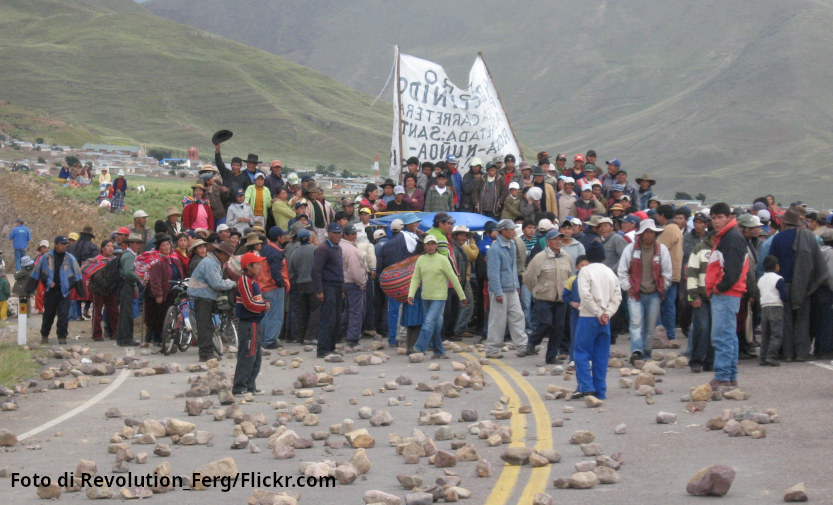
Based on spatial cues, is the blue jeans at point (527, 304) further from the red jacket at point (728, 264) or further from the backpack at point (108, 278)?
the backpack at point (108, 278)

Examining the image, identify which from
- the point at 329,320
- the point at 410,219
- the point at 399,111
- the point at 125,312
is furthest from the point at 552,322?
the point at 399,111

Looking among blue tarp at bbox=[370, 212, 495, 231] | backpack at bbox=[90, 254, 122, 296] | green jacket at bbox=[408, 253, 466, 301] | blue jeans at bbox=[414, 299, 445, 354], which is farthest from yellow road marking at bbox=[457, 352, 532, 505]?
backpack at bbox=[90, 254, 122, 296]

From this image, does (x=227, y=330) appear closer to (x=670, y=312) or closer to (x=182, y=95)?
(x=670, y=312)

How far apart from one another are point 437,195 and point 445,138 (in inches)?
129

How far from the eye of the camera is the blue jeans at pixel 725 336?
1257 centimetres

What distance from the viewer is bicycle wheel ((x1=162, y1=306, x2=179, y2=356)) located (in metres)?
17.6

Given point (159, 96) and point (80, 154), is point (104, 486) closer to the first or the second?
point (80, 154)

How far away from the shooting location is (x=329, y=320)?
17.1 metres

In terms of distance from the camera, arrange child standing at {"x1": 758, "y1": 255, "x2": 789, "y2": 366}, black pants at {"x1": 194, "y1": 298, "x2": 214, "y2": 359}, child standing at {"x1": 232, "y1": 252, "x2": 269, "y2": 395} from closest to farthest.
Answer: child standing at {"x1": 232, "y1": 252, "x2": 269, "y2": 395}, child standing at {"x1": 758, "y1": 255, "x2": 789, "y2": 366}, black pants at {"x1": 194, "y1": 298, "x2": 214, "y2": 359}

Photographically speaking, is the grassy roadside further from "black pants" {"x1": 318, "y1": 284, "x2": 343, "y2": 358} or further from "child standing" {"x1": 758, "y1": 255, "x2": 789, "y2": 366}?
"child standing" {"x1": 758, "y1": 255, "x2": 789, "y2": 366}

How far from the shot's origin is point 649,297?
1542 centimetres

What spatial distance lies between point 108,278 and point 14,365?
10.8ft

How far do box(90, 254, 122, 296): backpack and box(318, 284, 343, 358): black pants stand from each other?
4122 millimetres

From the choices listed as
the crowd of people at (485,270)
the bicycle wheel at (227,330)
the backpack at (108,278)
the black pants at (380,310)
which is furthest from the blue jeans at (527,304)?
the backpack at (108,278)
